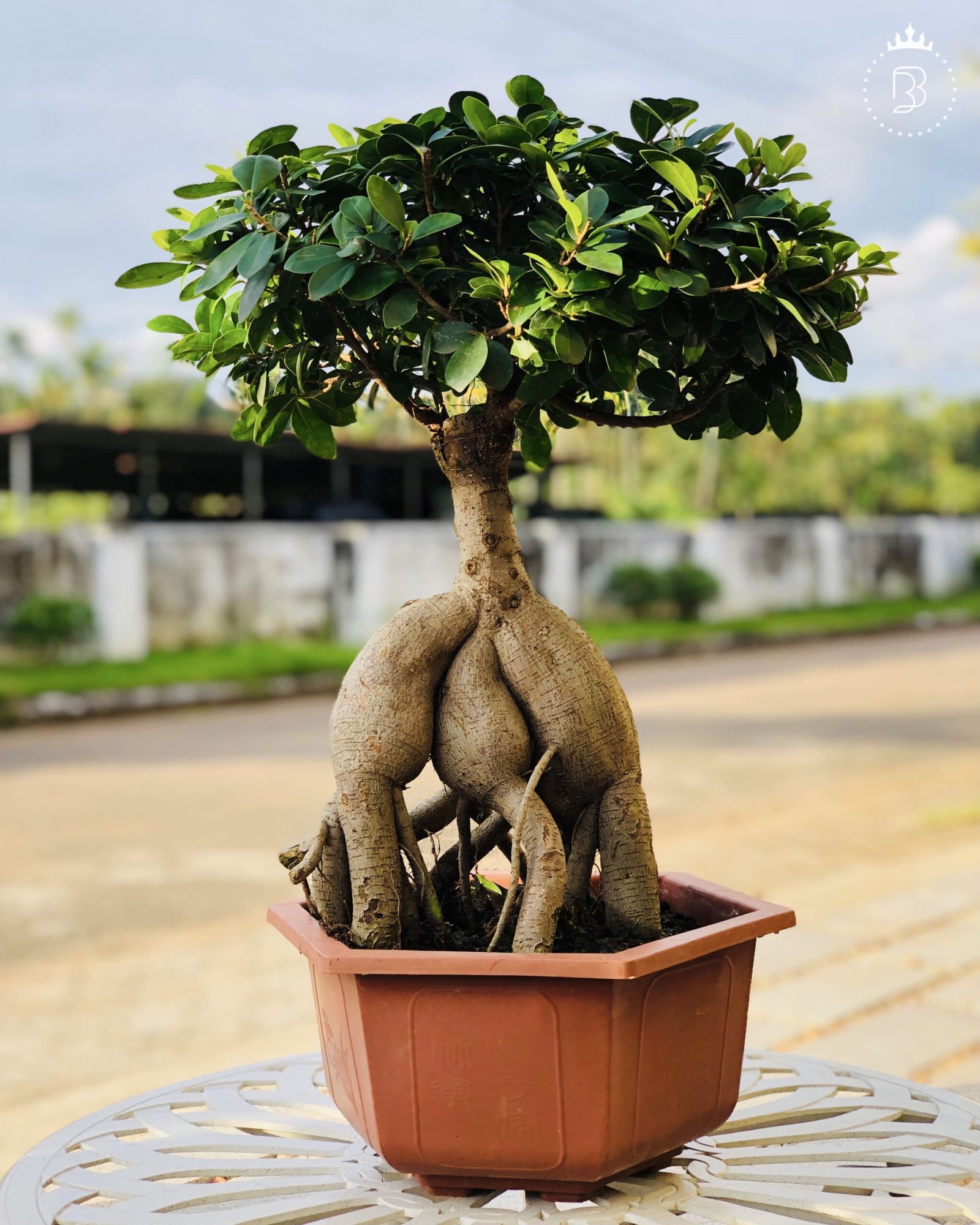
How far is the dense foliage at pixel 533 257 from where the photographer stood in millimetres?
1143

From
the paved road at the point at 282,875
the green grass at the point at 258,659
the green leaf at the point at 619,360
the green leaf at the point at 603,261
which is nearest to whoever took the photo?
the green leaf at the point at 603,261

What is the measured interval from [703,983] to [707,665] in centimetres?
1037

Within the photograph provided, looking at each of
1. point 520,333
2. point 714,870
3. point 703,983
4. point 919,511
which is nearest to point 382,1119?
point 703,983

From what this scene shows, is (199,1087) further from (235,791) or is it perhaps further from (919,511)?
(919,511)

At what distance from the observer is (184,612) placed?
11055mm

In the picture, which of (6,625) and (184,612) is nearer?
(6,625)

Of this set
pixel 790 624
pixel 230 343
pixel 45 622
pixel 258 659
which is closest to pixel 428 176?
pixel 230 343

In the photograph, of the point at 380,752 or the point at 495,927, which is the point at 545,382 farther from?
the point at 495,927

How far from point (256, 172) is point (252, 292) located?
4.1 inches

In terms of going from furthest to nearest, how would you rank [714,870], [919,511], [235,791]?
[919,511] < [235,791] < [714,870]

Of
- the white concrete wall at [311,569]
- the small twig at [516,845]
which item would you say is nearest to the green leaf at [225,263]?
the small twig at [516,845]

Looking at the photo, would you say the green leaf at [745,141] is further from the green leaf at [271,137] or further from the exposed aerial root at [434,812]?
the exposed aerial root at [434,812]

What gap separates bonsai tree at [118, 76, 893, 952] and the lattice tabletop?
0.76 feet

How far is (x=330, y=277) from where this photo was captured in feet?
3.70
